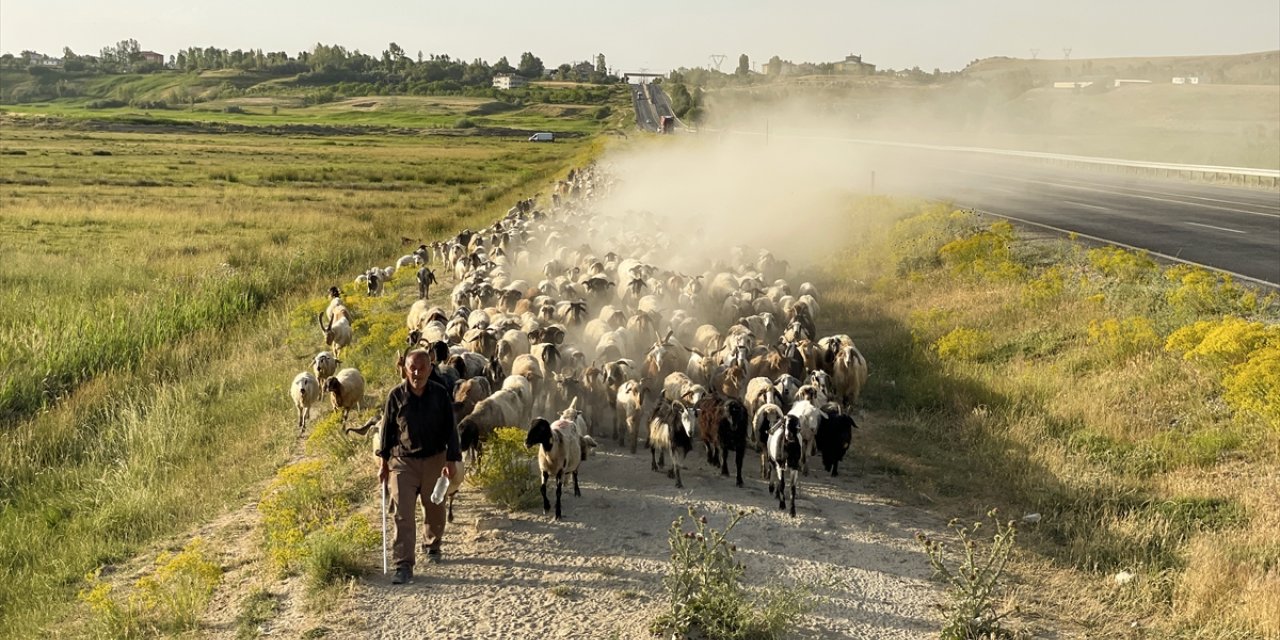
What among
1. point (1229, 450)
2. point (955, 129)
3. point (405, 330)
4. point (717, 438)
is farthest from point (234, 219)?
point (955, 129)

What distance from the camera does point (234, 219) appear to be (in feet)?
127

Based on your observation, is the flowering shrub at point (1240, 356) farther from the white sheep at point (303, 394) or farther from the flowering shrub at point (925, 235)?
the white sheep at point (303, 394)

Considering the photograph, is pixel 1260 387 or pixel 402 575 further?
pixel 1260 387

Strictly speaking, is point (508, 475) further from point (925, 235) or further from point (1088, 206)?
point (1088, 206)

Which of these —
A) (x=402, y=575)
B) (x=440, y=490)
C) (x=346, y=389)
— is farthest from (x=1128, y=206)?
(x=402, y=575)

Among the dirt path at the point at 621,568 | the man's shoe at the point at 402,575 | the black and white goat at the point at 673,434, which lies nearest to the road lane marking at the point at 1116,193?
the dirt path at the point at 621,568

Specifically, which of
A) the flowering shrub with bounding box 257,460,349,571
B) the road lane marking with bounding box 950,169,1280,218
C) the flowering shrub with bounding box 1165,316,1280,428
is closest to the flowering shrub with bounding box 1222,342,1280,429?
the flowering shrub with bounding box 1165,316,1280,428

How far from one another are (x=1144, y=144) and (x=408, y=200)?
2269 inches

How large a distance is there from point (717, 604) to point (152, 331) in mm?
17018

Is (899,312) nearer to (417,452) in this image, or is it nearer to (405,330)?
(405,330)

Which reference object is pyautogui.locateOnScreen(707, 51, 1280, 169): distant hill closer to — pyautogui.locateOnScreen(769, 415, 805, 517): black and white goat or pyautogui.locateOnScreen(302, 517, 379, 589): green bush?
pyautogui.locateOnScreen(769, 415, 805, 517): black and white goat

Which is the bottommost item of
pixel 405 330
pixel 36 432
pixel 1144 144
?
pixel 36 432

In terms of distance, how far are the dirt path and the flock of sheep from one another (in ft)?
1.43

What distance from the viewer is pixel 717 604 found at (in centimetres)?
795
